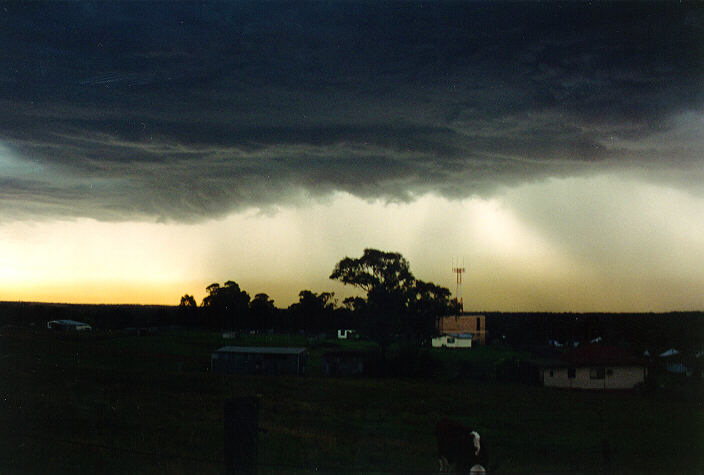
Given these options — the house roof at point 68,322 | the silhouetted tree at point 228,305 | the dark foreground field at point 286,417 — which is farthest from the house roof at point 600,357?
the house roof at point 68,322

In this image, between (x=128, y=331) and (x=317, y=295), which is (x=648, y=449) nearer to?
(x=317, y=295)

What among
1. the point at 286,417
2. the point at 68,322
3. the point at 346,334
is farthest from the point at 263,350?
the point at 286,417

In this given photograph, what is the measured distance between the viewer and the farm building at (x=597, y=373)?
118 feet

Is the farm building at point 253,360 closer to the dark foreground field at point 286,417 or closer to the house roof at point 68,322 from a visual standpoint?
the dark foreground field at point 286,417

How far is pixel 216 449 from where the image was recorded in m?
15.3

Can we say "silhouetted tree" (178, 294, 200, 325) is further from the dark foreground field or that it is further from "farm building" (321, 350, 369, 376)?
"farm building" (321, 350, 369, 376)

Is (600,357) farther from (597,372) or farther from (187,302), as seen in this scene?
(187,302)

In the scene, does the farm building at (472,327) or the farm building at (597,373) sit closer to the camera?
the farm building at (597,373)

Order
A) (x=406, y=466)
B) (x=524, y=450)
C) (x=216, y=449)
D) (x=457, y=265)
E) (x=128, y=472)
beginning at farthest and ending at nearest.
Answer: (x=457, y=265) → (x=524, y=450) → (x=216, y=449) → (x=406, y=466) → (x=128, y=472)

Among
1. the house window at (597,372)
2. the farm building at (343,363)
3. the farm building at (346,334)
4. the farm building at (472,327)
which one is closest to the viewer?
the farm building at (343,363)

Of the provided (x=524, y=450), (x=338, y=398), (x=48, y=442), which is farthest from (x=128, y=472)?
(x=338, y=398)

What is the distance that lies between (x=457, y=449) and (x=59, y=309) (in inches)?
995

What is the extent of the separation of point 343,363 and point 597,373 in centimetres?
1680

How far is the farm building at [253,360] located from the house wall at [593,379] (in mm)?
16845
